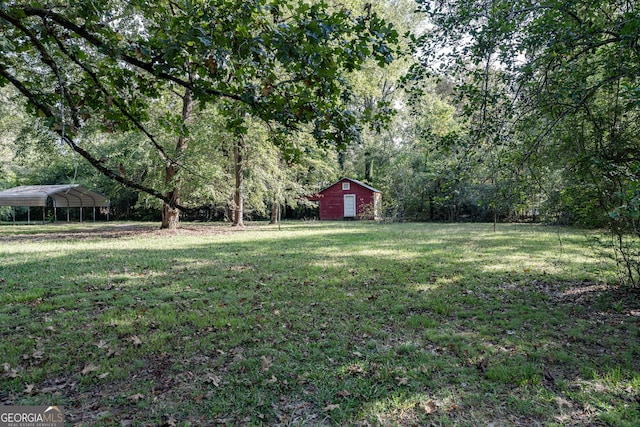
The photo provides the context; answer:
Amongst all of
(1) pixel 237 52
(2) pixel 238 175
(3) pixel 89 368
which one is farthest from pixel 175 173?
(1) pixel 237 52

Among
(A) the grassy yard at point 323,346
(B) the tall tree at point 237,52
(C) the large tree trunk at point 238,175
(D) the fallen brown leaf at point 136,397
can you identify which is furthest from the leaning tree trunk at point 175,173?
(D) the fallen brown leaf at point 136,397

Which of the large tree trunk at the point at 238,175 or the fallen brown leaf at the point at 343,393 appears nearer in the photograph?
the fallen brown leaf at the point at 343,393

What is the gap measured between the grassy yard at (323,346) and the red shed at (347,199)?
2252cm

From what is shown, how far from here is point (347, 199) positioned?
30500mm

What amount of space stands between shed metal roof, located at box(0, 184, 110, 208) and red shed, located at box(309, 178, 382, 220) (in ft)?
56.1

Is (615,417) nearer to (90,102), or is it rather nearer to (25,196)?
(90,102)

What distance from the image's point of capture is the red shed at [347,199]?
29.8 m

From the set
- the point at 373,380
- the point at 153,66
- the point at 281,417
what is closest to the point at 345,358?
the point at 373,380

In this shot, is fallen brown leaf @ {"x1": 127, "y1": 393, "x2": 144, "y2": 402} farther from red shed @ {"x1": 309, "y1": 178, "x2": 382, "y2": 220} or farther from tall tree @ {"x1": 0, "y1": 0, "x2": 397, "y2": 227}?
red shed @ {"x1": 309, "y1": 178, "x2": 382, "y2": 220}

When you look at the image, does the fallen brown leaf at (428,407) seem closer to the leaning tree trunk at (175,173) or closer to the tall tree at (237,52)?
the tall tree at (237,52)

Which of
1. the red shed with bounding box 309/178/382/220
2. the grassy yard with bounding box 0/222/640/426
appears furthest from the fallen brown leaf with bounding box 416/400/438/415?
the red shed with bounding box 309/178/382/220

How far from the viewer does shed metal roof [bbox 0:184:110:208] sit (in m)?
24.0

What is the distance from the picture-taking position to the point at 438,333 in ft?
13.8

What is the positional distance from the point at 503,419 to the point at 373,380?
106 cm
